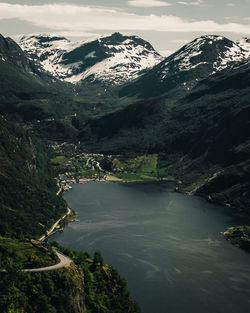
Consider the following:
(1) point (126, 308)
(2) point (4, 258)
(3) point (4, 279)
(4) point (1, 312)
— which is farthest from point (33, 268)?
(1) point (126, 308)

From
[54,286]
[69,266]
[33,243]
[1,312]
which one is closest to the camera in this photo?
[1,312]

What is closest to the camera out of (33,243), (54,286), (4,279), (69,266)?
(4,279)

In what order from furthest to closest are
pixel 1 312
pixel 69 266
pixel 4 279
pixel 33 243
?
pixel 33 243, pixel 69 266, pixel 4 279, pixel 1 312

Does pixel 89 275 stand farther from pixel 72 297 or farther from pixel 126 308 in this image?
pixel 72 297

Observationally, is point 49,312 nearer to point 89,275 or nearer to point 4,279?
point 4,279

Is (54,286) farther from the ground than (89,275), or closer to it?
farther from the ground

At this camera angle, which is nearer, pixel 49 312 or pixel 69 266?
pixel 49 312

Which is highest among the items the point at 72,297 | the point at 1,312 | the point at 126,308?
the point at 1,312

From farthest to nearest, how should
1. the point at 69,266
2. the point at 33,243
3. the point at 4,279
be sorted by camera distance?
the point at 33,243
the point at 69,266
the point at 4,279

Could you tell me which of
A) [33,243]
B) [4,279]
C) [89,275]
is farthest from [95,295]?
[4,279]
